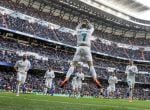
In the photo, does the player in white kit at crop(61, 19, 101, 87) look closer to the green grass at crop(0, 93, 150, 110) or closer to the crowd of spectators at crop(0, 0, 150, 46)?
the green grass at crop(0, 93, 150, 110)

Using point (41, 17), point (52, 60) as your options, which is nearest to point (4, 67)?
point (52, 60)

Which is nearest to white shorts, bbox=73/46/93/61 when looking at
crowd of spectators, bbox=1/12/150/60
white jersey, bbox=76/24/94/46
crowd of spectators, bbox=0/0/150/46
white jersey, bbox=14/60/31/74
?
white jersey, bbox=76/24/94/46

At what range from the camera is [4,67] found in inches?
1818

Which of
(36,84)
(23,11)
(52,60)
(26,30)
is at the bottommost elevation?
(36,84)

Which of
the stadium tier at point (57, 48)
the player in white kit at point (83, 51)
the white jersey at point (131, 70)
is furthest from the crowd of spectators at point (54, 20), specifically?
the player in white kit at point (83, 51)

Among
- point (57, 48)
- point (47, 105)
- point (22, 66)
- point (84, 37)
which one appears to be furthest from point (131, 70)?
point (57, 48)

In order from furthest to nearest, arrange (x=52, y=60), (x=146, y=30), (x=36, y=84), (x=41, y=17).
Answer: (x=146, y=30)
(x=41, y=17)
(x=52, y=60)
(x=36, y=84)

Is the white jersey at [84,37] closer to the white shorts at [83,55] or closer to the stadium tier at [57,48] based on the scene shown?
the white shorts at [83,55]

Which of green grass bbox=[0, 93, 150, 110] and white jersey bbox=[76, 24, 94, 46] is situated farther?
white jersey bbox=[76, 24, 94, 46]

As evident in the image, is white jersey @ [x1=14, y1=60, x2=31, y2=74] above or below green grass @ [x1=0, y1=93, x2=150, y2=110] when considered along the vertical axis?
above

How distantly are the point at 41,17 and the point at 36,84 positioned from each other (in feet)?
53.2

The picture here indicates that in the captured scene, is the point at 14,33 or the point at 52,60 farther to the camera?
the point at 52,60

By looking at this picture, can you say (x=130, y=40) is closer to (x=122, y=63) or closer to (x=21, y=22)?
(x=122, y=63)

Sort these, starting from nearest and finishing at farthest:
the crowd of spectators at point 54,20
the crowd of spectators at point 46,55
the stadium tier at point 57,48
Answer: the crowd of spectators at point 46,55 < the stadium tier at point 57,48 < the crowd of spectators at point 54,20
